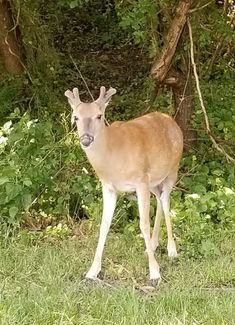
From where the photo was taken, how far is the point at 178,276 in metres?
6.28

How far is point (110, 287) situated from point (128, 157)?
105cm

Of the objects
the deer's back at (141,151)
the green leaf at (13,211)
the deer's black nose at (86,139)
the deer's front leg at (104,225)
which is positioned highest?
the deer's black nose at (86,139)

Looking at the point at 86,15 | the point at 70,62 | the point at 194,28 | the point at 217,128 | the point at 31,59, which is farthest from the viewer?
the point at 86,15

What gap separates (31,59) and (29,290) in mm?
5827

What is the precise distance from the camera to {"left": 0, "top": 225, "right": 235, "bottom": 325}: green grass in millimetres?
5184

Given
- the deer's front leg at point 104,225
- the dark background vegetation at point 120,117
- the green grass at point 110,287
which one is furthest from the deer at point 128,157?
the dark background vegetation at point 120,117

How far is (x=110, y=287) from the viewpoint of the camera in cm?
612

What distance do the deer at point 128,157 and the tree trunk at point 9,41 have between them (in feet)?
13.7

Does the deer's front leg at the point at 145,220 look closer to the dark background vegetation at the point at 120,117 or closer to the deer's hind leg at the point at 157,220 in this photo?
the deer's hind leg at the point at 157,220

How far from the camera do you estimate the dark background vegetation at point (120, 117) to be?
750 centimetres

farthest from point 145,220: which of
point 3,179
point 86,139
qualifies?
point 3,179

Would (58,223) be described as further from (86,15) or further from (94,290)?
(86,15)

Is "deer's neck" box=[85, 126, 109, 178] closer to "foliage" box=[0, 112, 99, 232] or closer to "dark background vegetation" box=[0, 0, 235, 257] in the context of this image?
"dark background vegetation" box=[0, 0, 235, 257]

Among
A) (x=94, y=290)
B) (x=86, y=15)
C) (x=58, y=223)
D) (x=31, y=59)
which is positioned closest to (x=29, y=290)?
(x=94, y=290)
